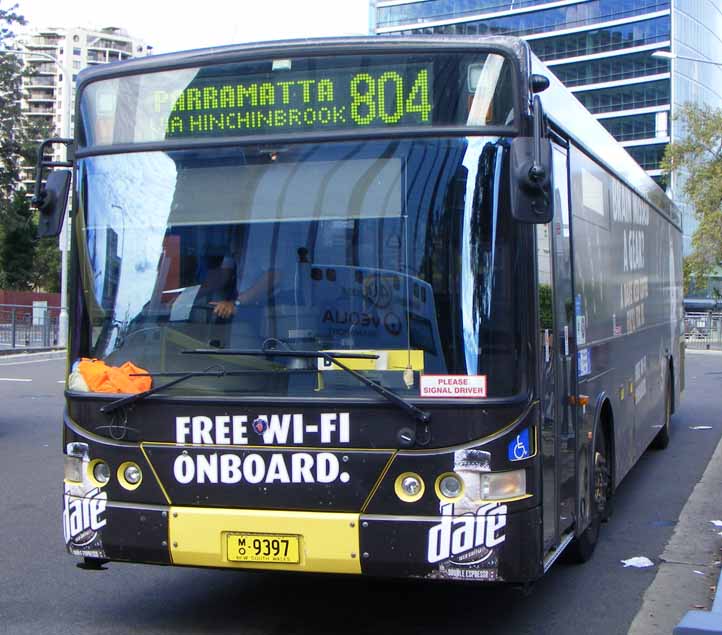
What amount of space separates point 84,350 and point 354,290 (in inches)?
63.1

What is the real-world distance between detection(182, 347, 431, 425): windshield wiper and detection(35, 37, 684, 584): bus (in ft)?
0.04

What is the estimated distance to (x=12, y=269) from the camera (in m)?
61.1

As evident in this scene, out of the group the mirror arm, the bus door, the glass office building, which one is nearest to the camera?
the mirror arm

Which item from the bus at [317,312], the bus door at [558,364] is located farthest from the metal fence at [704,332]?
the bus at [317,312]

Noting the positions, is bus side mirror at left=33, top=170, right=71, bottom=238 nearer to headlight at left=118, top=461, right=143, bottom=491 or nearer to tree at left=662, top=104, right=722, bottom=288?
headlight at left=118, top=461, right=143, bottom=491

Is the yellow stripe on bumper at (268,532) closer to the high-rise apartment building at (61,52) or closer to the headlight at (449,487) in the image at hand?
the headlight at (449,487)

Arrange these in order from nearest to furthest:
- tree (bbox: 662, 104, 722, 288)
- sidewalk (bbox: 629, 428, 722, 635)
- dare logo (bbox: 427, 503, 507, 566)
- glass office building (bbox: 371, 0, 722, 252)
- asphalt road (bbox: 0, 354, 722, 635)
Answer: dare logo (bbox: 427, 503, 507, 566) → asphalt road (bbox: 0, 354, 722, 635) → sidewalk (bbox: 629, 428, 722, 635) → tree (bbox: 662, 104, 722, 288) → glass office building (bbox: 371, 0, 722, 252)

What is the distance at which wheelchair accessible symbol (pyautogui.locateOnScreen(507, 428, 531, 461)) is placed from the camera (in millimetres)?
5172

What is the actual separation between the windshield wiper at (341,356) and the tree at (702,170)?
146 feet

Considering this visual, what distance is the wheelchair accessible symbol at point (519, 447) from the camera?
5.17m

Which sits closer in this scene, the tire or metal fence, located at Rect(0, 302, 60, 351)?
the tire

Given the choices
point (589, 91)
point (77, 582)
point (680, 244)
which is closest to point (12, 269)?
point (680, 244)

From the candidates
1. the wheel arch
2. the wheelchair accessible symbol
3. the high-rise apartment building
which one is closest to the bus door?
the wheelchair accessible symbol

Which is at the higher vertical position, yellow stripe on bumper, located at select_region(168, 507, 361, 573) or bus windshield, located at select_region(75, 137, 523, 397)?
bus windshield, located at select_region(75, 137, 523, 397)
